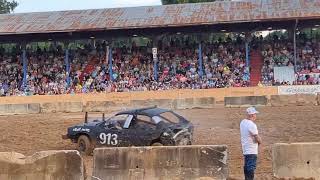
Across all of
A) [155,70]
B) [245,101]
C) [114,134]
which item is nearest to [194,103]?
[245,101]

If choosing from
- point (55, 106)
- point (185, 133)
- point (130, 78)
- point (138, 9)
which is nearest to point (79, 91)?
point (130, 78)

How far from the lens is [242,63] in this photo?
36469 mm

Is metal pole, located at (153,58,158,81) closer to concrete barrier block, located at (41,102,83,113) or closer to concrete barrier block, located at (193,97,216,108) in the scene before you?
concrete barrier block, located at (41,102,83,113)

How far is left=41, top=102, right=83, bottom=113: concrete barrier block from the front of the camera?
95.7 ft

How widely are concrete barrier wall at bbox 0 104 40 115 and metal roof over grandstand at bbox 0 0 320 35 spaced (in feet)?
27.6

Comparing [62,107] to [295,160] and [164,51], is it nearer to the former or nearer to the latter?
[164,51]

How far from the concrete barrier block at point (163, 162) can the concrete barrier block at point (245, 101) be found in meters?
16.7

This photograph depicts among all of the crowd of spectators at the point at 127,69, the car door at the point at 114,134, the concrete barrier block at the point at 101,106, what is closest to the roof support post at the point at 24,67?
the crowd of spectators at the point at 127,69

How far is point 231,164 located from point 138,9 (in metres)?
29.0

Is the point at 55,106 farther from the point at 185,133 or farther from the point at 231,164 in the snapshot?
the point at 231,164

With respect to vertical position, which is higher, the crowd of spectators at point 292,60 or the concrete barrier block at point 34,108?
the crowd of spectators at point 292,60

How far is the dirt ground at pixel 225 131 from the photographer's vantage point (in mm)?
14984

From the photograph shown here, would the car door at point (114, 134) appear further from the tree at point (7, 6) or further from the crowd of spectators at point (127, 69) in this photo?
the tree at point (7, 6)

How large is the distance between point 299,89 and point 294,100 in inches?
138
